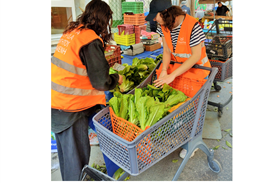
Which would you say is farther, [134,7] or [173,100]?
[134,7]

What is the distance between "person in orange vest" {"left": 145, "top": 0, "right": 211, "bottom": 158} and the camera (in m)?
2.12

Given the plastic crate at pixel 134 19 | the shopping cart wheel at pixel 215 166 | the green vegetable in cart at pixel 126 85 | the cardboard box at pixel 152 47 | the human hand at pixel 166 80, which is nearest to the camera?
the human hand at pixel 166 80

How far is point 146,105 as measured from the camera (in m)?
1.83

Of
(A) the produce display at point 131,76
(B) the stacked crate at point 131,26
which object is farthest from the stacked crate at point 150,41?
(A) the produce display at point 131,76

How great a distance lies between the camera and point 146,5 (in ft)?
35.9

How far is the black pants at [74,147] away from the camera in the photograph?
194 cm

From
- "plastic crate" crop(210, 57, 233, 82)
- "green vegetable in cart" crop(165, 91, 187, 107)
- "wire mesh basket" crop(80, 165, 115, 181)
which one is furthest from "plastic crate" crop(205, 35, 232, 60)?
"wire mesh basket" crop(80, 165, 115, 181)

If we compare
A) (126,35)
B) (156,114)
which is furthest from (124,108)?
(126,35)

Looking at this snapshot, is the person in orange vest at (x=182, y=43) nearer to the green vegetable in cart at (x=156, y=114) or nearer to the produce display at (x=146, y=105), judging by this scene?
the produce display at (x=146, y=105)

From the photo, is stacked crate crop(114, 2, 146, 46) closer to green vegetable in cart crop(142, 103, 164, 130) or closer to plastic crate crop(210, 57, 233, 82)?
plastic crate crop(210, 57, 233, 82)

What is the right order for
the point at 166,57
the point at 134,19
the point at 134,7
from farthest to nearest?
1. the point at 134,7
2. the point at 134,19
3. the point at 166,57

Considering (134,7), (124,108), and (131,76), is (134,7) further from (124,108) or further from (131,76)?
(124,108)

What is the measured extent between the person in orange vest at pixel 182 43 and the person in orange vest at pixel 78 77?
1.85 feet

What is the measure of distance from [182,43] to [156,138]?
120 cm
